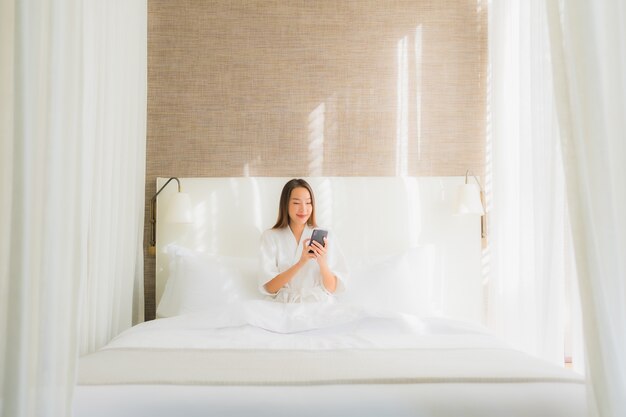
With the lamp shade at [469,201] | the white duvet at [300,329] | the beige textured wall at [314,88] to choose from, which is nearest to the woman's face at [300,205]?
the beige textured wall at [314,88]

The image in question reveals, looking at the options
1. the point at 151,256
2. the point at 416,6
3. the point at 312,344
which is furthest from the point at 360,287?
the point at 416,6

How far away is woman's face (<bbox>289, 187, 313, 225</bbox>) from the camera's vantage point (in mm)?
3184

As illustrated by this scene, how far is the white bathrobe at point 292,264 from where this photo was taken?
9.70ft

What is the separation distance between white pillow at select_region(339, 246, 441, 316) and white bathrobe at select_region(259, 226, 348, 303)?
10 centimetres

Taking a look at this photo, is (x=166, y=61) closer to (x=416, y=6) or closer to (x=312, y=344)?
(x=416, y=6)

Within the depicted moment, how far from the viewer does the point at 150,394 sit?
1.61 m

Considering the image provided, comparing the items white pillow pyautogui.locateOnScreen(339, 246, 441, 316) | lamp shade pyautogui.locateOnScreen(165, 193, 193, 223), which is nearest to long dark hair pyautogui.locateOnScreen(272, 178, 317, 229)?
white pillow pyautogui.locateOnScreen(339, 246, 441, 316)

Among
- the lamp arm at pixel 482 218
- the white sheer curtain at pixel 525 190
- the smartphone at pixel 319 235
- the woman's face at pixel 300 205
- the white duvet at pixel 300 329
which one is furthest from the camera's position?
the lamp arm at pixel 482 218

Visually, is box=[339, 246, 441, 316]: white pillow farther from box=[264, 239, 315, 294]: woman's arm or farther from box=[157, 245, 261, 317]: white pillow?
box=[157, 245, 261, 317]: white pillow

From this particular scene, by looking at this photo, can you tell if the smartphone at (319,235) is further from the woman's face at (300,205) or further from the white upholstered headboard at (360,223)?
the white upholstered headboard at (360,223)

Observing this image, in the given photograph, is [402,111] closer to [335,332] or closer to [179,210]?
[179,210]

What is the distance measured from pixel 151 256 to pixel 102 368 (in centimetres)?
165

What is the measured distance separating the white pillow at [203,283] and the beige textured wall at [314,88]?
0.36 meters

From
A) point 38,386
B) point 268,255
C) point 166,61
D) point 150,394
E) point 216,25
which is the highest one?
point 216,25
